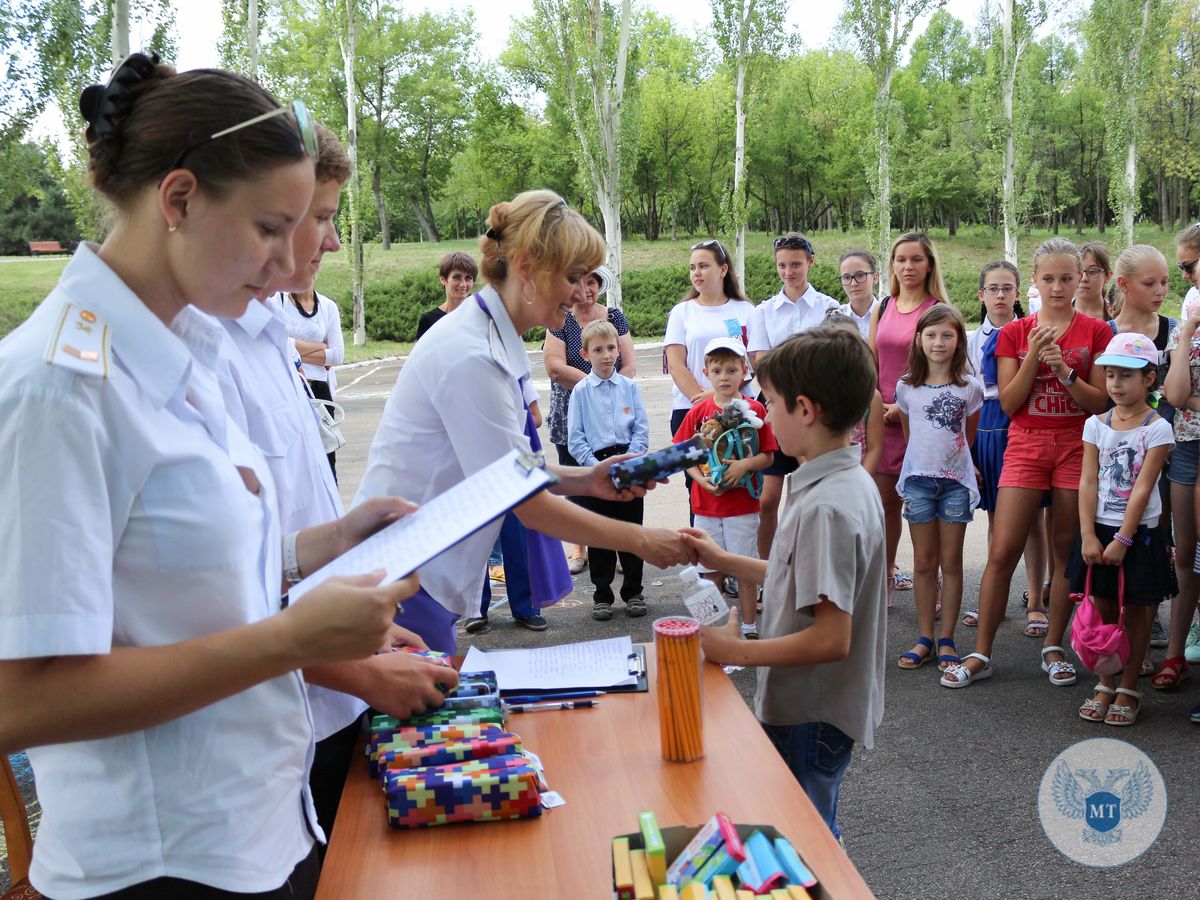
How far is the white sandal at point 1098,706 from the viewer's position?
368 cm

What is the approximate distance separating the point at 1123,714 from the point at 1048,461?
3.62 ft

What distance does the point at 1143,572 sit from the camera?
144 inches

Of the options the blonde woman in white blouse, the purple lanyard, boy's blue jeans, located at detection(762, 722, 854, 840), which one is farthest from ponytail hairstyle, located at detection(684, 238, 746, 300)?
boy's blue jeans, located at detection(762, 722, 854, 840)

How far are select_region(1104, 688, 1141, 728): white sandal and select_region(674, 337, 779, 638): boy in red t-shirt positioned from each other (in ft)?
5.11


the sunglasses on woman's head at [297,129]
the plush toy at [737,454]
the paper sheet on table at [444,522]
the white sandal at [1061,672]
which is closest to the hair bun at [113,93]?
the sunglasses on woman's head at [297,129]

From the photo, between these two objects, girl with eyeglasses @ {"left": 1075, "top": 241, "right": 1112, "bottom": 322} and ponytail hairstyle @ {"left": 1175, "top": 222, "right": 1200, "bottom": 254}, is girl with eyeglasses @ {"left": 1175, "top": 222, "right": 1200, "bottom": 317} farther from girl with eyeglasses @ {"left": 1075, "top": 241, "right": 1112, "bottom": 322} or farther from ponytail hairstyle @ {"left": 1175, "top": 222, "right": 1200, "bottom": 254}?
girl with eyeglasses @ {"left": 1075, "top": 241, "right": 1112, "bottom": 322}

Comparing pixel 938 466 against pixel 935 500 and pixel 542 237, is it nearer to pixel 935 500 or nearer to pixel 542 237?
pixel 935 500

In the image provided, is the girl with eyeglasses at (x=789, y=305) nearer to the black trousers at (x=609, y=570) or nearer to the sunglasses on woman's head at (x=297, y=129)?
the black trousers at (x=609, y=570)

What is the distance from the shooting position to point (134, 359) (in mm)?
1023

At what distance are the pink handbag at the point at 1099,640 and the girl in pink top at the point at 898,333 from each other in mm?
1232

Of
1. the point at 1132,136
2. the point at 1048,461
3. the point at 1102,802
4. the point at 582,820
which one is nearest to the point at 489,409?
the point at 582,820

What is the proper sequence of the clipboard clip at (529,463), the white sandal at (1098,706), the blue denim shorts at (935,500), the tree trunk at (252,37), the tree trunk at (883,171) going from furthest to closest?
the tree trunk at (883,171), the tree trunk at (252,37), the blue denim shorts at (935,500), the white sandal at (1098,706), the clipboard clip at (529,463)

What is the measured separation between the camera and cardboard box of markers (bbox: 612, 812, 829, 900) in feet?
3.63

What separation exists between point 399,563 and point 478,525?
118mm
